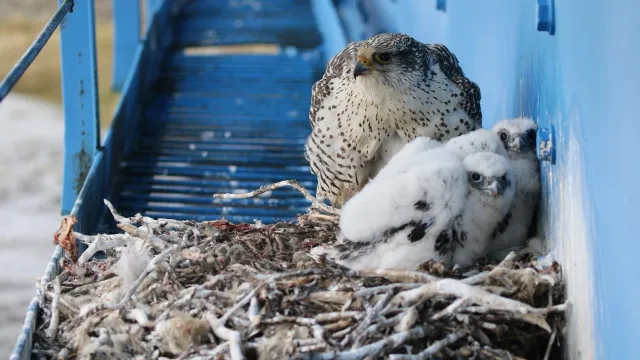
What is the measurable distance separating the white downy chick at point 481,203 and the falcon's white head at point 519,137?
21 centimetres

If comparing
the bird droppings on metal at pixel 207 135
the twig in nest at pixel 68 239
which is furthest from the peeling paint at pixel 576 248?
the bird droppings on metal at pixel 207 135

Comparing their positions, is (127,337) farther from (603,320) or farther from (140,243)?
(603,320)

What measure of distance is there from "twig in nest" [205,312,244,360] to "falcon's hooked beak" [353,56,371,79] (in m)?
1.17

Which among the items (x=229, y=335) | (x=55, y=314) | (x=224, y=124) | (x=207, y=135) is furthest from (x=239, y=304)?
(x=224, y=124)

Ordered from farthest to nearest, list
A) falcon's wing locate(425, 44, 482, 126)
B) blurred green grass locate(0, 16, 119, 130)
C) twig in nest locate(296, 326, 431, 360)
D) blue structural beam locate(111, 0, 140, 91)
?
blurred green grass locate(0, 16, 119, 130) < blue structural beam locate(111, 0, 140, 91) < falcon's wing locate(425, 44, 482, 126) < twig in nest locate(296, 326, 431, 360)

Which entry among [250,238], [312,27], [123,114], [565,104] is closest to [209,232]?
[250,238]

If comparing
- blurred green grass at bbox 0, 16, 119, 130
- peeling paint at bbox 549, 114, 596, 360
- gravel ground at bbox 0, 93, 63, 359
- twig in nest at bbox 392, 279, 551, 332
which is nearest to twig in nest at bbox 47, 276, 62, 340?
twig in nest at bbox 392, 279, 551, 332

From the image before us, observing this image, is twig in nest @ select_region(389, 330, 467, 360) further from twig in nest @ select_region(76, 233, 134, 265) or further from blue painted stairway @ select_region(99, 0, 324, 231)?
blue painted stairway @ select_region(99, 0, 324, 231)

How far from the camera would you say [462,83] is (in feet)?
12.3

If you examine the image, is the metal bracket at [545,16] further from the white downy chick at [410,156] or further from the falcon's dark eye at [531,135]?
the white downy chick at [410,156]

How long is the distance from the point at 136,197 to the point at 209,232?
2.33 metres

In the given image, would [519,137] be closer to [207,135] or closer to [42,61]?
[207,135]

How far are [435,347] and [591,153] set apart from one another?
624 mm

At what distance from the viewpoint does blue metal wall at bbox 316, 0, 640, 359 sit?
2164 mm
